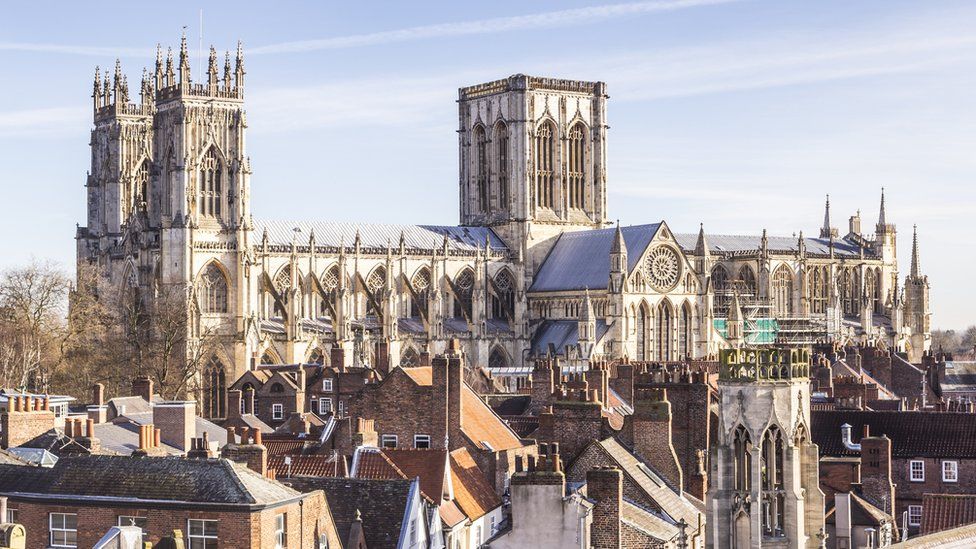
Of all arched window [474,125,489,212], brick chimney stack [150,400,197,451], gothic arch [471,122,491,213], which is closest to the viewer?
brick chimney stack [150,400,197,451]

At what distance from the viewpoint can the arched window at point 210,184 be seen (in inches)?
3834

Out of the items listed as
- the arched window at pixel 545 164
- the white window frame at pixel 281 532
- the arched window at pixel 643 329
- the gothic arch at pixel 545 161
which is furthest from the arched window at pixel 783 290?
the white window frame at pixel 281 532

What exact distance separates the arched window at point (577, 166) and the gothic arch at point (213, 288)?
34.6m

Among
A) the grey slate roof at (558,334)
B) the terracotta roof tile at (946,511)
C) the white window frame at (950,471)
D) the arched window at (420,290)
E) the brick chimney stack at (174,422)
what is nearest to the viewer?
the terracotta roof tile at (946,511)

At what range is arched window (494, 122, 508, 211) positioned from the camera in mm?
122394

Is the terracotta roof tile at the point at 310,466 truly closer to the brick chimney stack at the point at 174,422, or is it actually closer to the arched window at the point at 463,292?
the brick chimney stack at the point at 174,422

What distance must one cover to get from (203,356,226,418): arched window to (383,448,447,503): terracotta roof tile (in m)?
57.3

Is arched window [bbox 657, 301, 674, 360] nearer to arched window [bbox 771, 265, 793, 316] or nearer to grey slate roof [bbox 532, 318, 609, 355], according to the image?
grey slate roof [bbox 532, 318, 609, 355]

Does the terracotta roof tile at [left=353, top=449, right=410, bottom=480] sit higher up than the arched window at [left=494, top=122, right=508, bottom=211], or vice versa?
the arched window at [left=494, top=122, right=508, bottom=211]

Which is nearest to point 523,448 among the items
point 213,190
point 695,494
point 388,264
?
point 695,494

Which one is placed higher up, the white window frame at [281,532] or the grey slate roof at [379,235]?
the grey slate roof at [379,235]

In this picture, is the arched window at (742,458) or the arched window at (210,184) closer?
the arched window at (742,458)

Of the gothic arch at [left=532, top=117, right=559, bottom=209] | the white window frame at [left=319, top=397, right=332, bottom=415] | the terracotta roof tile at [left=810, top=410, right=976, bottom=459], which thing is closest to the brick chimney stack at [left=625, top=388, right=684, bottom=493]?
the terracotta roof tile at [left=810, top=410, right=976, bottom=459]

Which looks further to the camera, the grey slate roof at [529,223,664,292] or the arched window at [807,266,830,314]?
the arched window at [807,266,830,314]
